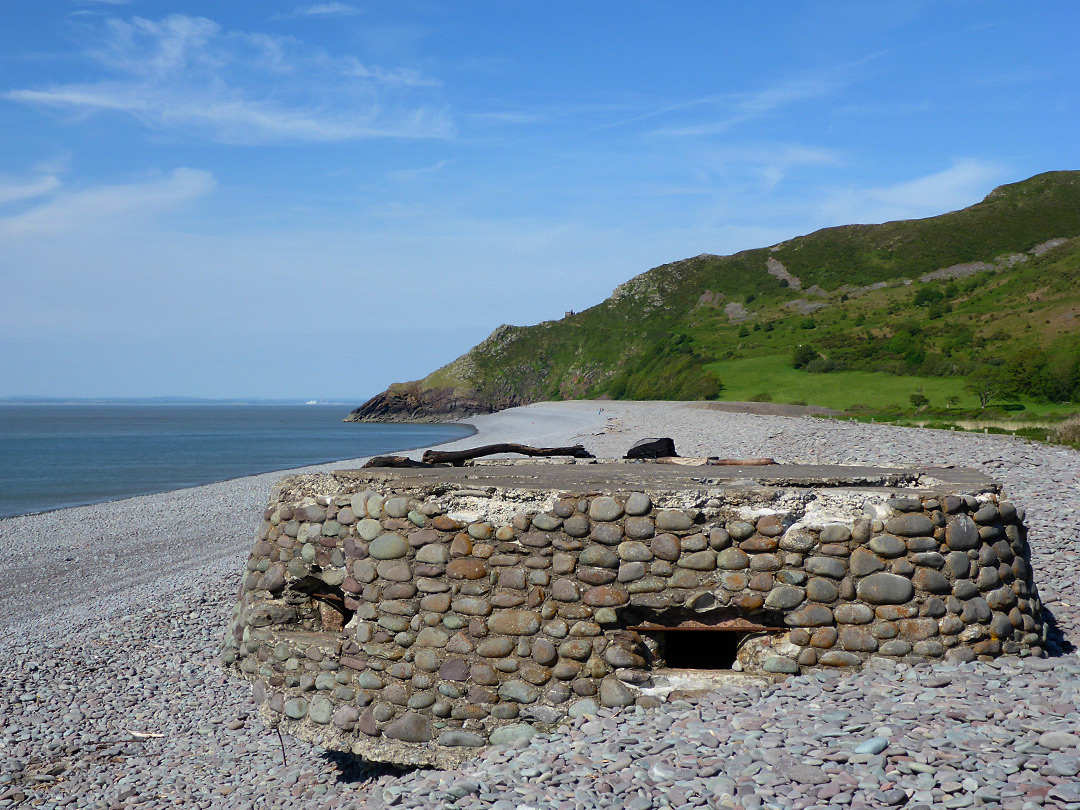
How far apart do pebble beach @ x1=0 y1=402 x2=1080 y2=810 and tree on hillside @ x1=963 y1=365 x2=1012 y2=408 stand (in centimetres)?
2346

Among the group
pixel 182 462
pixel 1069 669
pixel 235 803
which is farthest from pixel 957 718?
pixel 182 462

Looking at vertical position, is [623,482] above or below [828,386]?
below

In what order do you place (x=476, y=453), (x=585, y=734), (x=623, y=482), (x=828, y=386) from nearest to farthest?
(x=585, y=734) < (x=623, y=482) < (x=476, y=453) < (x=828, y=386)

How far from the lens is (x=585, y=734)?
16.0ft

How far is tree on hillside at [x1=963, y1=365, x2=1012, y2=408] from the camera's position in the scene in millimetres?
36219

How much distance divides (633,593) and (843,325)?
74.6m

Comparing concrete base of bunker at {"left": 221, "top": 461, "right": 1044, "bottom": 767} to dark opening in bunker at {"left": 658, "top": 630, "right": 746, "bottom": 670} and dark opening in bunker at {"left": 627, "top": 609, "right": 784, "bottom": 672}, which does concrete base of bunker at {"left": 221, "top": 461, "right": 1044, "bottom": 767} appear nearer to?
dark opening in bunker at {"left": 627, "top": 609, "right": 784, "bottom": 672}

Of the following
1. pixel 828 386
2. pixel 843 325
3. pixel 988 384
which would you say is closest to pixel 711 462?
pixel 988 384

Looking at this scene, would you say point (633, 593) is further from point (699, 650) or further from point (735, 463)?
point (735, 463)

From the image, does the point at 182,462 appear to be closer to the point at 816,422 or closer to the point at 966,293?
the point at 816,422

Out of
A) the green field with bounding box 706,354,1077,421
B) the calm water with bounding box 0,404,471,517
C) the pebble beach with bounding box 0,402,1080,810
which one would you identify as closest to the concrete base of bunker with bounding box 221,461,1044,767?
the pebble beach with bounding box 0,402,1080,810

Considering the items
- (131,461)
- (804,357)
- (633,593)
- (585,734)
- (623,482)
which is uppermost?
(804,357)

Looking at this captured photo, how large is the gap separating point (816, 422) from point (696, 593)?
89.9 feet

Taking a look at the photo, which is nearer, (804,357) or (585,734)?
(585,734)
